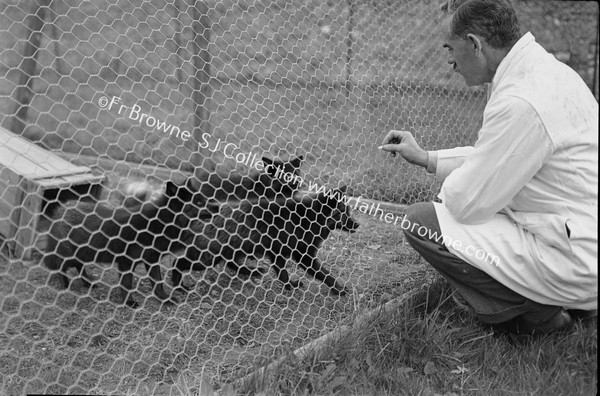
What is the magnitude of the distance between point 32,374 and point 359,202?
241 cm

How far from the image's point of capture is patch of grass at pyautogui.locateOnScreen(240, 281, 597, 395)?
8.47 ft

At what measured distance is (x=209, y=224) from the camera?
336 centimetres

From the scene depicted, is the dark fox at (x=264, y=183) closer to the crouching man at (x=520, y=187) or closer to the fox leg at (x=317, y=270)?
the fox leg at (x=317, y=270)

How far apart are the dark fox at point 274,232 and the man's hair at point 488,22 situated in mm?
1232

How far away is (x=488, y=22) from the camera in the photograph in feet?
9.04

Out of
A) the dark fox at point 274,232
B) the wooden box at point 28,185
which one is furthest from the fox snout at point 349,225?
the wooden box at point 28,185

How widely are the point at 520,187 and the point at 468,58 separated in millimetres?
643

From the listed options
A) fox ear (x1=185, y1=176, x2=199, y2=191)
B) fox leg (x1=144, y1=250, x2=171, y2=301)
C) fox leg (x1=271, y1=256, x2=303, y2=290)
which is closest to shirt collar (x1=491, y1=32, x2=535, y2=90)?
fox leg (x1=271, y1=256, x2=303, y2=290)

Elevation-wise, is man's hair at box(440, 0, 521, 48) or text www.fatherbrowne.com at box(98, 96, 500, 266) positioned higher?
man's hair at box(440, 0, 521, 48)

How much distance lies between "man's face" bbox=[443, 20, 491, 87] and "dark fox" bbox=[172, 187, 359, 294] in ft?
3.48

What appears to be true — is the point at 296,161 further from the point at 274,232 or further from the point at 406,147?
the point at 406,147

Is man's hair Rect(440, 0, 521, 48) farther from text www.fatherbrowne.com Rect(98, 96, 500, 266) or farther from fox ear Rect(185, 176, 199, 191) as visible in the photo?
fox ear Rect(185, 176, 199, 191)

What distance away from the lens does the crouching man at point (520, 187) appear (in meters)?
2.60

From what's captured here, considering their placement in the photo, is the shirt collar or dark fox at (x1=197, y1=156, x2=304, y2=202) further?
dark fox at (x1=197, y1=156, x2=304, y2=202)
